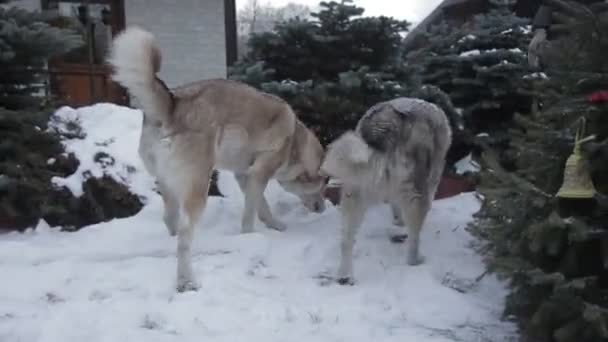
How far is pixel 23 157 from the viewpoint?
5945 mm

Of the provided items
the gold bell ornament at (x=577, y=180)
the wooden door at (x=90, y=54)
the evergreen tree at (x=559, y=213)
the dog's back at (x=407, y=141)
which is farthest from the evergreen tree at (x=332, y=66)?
the gold bell ornament at (x=577, y=180)

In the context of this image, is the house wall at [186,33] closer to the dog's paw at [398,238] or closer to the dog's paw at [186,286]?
the dog's paw at [398,238]

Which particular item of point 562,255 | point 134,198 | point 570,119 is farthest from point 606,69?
point 134,198

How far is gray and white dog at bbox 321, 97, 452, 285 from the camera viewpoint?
450 cm

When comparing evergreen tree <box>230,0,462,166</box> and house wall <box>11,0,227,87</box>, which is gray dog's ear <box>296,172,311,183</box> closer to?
evergreen tree <box>230,0,462,166</box>

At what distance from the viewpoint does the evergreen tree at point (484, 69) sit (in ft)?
24.2

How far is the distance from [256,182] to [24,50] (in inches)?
103

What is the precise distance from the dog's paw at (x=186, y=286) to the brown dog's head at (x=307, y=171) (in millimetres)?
2178

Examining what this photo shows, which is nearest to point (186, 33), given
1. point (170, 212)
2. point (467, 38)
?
point (467, 38)

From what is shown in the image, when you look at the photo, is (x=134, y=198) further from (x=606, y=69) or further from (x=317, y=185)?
(x=606, y=69)

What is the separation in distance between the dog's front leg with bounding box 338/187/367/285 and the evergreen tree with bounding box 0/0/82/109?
3.45 m

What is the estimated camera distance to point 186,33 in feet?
39.2

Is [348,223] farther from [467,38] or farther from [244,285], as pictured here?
[467,38]

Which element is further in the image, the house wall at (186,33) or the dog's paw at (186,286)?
the house wall at (186,33)
